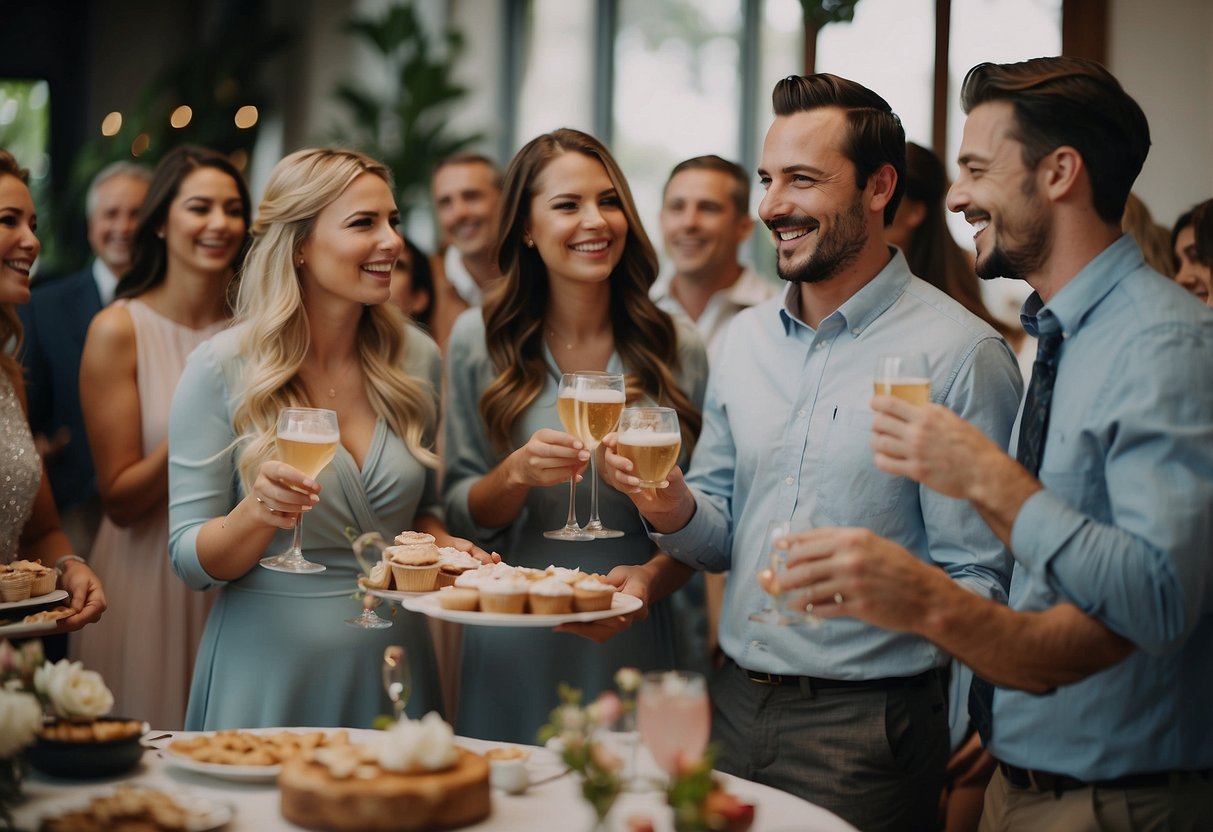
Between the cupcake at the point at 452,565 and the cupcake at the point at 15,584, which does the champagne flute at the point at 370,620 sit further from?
the cupcake at the point at 15,584

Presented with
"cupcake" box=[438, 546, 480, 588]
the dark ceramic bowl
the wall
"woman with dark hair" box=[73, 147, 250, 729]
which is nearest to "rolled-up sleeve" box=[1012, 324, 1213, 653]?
"cupcake" box=[438, 546, 480, 588]

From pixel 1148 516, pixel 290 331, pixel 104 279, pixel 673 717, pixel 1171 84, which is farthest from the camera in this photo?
pixel 104 279

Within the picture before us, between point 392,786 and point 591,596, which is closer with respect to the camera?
point 392,786

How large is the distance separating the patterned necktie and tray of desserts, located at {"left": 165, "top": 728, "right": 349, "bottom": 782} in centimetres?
122

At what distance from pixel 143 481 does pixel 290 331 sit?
3.10ft

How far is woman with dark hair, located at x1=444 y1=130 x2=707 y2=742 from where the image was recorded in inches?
129

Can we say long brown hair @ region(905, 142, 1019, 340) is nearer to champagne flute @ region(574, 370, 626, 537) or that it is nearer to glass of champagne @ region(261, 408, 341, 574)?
champagne flute @ region(574, 370, 626, 537)

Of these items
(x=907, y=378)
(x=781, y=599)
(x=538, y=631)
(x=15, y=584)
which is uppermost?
(x=907, y=378)

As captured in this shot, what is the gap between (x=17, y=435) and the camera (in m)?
3.23

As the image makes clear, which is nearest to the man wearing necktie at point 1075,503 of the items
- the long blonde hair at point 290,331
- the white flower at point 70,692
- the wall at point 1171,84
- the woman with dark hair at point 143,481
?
the white flower at point 70,692

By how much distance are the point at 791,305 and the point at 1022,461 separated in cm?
81

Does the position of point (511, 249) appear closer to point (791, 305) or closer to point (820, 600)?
point (791, 305)

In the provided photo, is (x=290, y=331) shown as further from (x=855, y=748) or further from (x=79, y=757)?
(x=855, y=748)

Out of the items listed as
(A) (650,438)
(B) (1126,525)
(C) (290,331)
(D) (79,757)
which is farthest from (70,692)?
(B) (1126,525)
